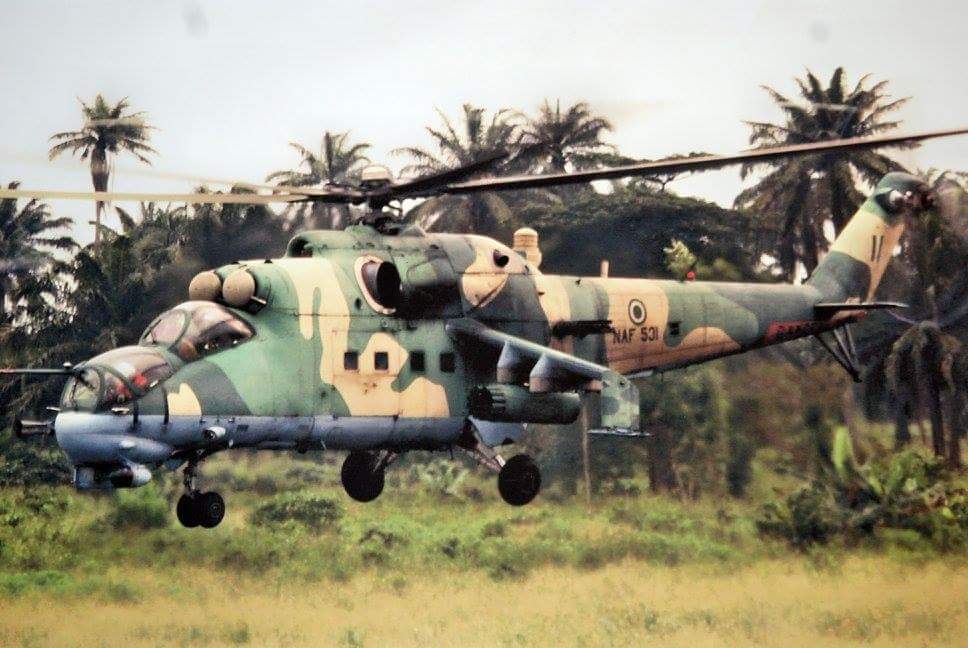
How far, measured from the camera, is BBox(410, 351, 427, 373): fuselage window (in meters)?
17.7

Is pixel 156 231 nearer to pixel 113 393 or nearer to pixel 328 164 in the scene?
pixel 328 164

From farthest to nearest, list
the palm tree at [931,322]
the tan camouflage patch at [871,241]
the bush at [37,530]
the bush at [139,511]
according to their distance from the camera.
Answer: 1. the palm tree at [931,322]
2. the bush at [139,511]
3. the bush at [37,530]
4. the tan camouflage patch at [871,241]

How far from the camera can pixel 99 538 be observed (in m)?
23.4

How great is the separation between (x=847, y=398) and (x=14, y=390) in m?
14.6

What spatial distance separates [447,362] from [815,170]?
46.5 ft

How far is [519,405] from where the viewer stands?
58.3ft

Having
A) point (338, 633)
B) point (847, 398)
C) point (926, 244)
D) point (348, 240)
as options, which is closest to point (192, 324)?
point (348, 240)

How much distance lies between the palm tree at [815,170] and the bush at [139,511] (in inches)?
487

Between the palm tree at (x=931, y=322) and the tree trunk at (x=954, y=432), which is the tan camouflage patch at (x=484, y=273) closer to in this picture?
the tree trunk at (x=954, y=432)

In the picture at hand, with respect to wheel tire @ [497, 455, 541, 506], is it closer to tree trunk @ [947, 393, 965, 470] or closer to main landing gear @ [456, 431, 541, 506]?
main landing gear @ [456, 431, 541, 506]

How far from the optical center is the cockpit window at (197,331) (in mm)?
16281

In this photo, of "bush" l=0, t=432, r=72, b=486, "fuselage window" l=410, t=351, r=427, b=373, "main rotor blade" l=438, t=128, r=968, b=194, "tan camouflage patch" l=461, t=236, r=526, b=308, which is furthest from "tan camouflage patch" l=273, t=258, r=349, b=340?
"bush" l=0, t=432, r=72, b=486

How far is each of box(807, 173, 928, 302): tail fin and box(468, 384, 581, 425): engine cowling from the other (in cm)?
578

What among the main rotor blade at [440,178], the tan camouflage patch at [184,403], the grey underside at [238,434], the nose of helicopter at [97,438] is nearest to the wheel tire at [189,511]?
the grey underside at [238,434]
